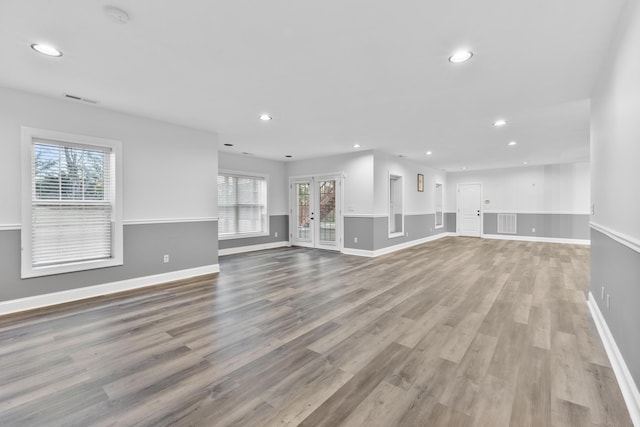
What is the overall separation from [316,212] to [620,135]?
6.12 m

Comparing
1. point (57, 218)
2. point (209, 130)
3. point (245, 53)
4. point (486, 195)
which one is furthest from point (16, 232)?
point (486, 195)

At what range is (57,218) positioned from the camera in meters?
3.43

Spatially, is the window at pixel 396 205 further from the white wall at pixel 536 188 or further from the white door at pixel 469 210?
the white wall at pixel 536 188

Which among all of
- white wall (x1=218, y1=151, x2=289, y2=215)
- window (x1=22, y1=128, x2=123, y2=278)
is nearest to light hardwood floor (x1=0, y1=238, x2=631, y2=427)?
window (x1=22, y1=128, x2=123, y2=278)

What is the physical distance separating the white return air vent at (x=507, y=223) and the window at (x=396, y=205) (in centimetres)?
421

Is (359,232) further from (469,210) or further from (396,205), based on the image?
(469,210)

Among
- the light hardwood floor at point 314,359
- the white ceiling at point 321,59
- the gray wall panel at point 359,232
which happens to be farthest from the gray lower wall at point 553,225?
the light hardwood floor at point 314,359

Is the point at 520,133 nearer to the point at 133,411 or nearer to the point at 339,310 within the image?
the point at 339,310

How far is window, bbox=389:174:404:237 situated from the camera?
24.6ft

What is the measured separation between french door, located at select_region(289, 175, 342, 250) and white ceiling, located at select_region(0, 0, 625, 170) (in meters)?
2.99

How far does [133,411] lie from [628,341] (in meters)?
3.00

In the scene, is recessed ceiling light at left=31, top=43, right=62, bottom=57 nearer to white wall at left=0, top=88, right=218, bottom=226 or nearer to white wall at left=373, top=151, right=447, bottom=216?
→ white wall at left=0, top=88, right=218, bottom=226

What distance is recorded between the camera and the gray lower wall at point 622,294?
1620mm

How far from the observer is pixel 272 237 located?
7.89 meters
